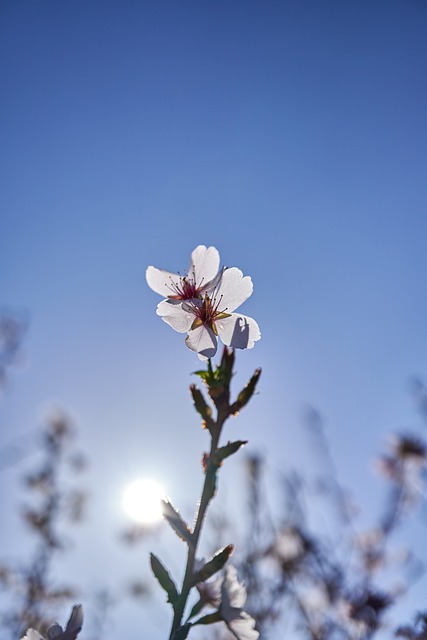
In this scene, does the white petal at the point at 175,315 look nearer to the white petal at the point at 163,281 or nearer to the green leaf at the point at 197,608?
the white petal at the point at 163,281

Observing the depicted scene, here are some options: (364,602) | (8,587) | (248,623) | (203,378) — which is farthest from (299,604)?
(8,587)

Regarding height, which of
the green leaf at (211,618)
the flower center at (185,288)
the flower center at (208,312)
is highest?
the flower center at (185,288)

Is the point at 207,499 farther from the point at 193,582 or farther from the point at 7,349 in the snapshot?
the point at 7,349

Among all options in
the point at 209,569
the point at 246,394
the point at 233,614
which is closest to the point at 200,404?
the point at 246,394

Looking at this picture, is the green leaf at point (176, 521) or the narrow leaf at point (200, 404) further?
the narrow leaf at point (200, 404)

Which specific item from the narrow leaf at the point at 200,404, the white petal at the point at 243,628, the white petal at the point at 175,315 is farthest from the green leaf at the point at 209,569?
the white petal at the point at 175,315
